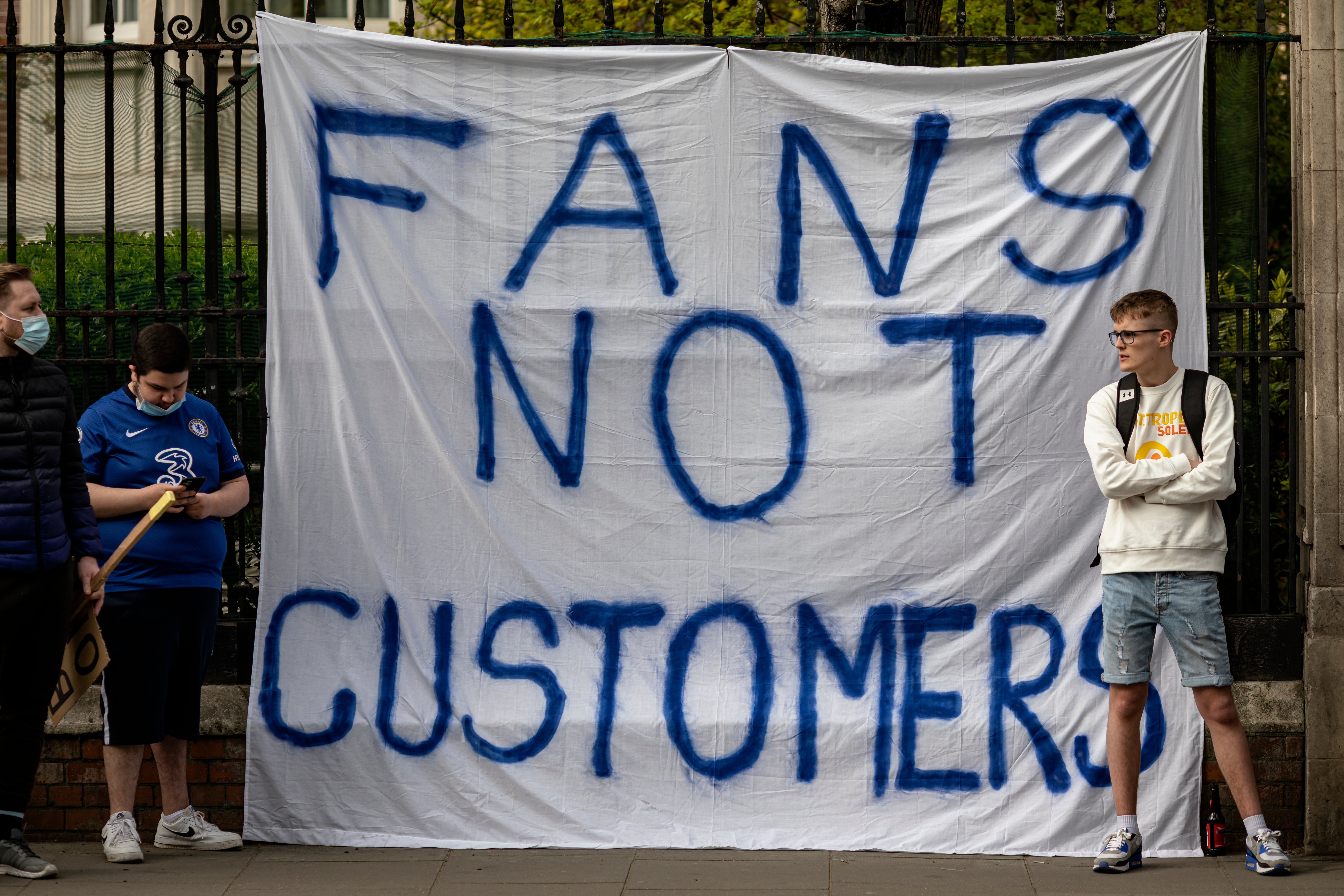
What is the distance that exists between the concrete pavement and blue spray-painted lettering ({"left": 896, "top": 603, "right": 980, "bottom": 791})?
250 millimetres

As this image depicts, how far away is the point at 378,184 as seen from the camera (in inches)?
193

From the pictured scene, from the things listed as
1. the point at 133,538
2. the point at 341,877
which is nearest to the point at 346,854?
the point at 341,877

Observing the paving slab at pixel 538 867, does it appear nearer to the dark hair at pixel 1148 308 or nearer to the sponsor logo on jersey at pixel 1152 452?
the sponsor logo on jersey at pixel 1152 452

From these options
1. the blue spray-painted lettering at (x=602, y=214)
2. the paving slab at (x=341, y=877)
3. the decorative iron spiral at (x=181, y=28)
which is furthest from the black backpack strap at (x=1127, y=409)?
the decorative iron spiral at (x=181, y=28)

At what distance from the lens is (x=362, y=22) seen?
5.05 m

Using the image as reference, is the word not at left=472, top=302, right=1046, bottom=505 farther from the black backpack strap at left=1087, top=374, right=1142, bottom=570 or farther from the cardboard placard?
the cardboard placard

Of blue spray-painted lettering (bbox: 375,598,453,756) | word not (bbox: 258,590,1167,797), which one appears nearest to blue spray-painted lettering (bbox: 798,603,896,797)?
word not (bbox: 258,590,1167,797)

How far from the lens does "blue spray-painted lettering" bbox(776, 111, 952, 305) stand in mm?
4844

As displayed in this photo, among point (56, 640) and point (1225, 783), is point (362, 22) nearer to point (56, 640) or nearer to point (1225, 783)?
point (56, 640)

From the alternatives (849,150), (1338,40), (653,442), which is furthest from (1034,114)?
(653,442)

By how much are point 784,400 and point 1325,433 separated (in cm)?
187

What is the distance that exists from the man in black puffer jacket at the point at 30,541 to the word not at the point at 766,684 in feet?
2.43

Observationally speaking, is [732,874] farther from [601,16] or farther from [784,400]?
[601,16]

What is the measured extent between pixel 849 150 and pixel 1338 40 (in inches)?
68.1
